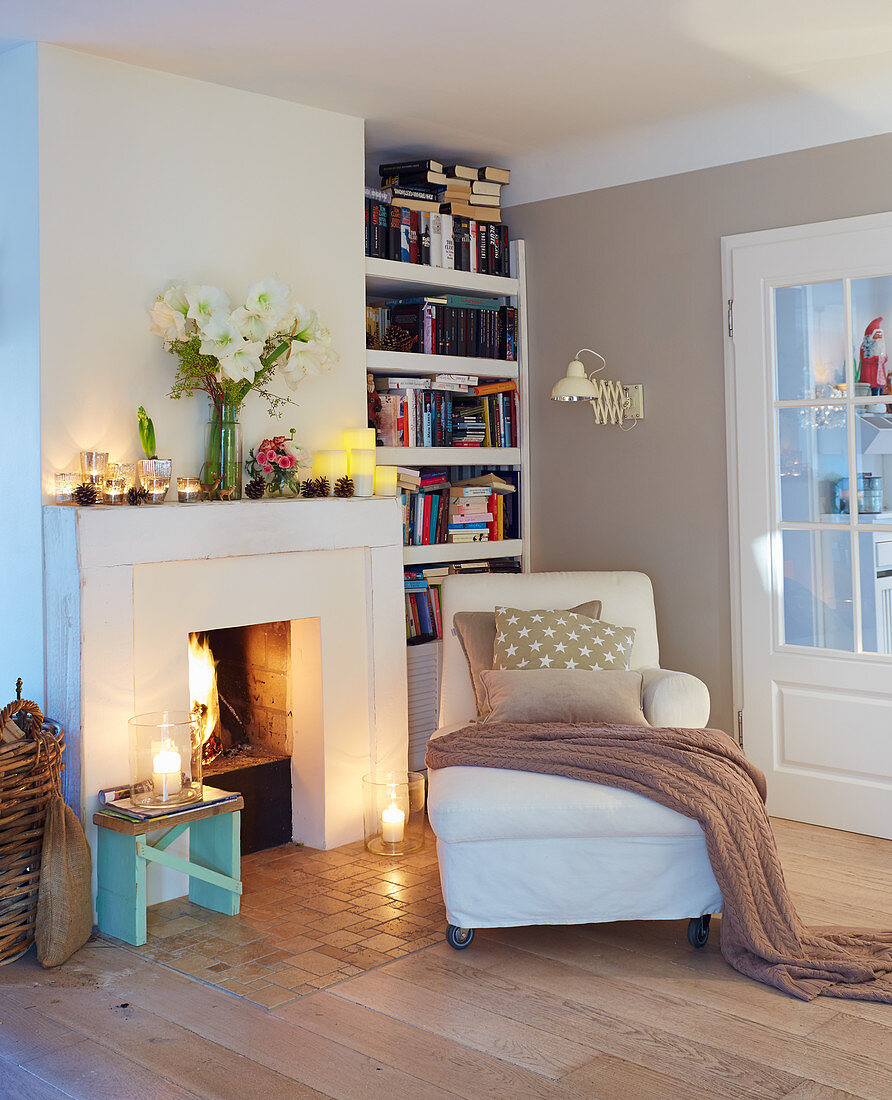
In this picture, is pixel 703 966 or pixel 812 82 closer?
pixel 703 966

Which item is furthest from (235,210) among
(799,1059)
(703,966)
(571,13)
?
(799,1059)

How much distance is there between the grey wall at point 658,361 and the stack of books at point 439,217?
0.20m

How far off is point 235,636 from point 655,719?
1.48 m

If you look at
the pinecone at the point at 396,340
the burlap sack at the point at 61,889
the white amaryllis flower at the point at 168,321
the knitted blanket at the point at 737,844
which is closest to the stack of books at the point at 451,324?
the pinecone at the point at 396,340

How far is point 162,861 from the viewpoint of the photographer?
2877 mm

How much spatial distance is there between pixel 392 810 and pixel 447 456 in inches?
54.1

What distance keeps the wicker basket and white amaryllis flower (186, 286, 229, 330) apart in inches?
46.2

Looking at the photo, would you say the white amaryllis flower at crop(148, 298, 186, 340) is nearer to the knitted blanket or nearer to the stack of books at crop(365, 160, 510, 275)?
the stack of books at crop(365, 160, 510, 275)

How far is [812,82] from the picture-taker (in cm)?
348

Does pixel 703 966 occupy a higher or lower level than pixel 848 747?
lower

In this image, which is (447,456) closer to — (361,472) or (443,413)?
(443,413)

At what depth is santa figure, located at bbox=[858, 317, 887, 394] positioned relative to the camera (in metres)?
3.55

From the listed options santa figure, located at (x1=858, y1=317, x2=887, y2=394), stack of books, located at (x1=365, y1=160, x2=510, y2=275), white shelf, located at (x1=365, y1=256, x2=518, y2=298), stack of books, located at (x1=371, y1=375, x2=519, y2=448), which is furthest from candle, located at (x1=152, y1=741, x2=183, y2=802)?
santa figure, located at (x1=858, y1=317, x2=887, y2=394)

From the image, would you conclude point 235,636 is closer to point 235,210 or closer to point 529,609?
point 529,609
